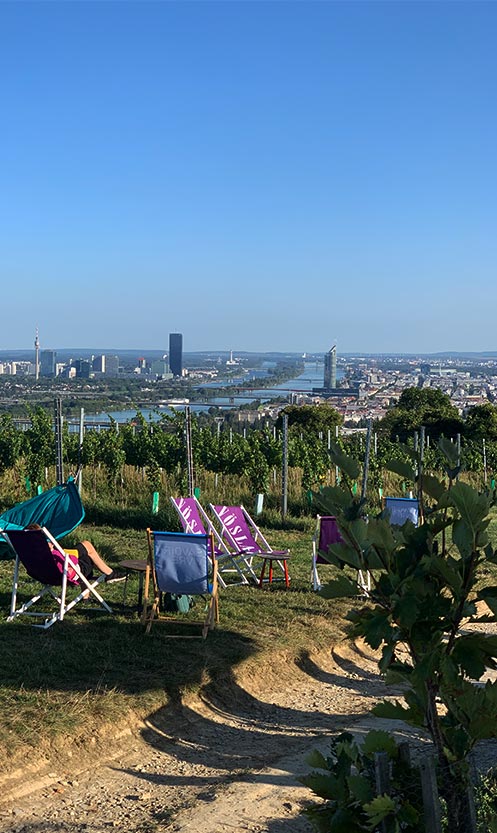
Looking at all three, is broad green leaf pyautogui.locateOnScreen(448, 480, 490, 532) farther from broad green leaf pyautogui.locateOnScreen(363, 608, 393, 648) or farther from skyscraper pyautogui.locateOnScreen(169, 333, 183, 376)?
skyscraper pyautogui.locateOnScreen(169, 333, 183, 376)

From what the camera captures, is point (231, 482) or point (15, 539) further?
point (231, 482)

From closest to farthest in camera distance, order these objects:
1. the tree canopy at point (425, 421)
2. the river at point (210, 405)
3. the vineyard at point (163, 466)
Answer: the vineyard at point (163, 466) → the river at point (210, 405) → the tree canopy at point (425, 421)

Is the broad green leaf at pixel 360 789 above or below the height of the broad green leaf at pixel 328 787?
above

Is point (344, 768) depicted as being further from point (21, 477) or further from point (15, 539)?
point (21, 477)

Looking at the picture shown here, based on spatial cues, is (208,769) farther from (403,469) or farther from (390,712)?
(403,469)

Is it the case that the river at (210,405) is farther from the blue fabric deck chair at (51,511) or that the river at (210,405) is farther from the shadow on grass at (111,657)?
the shadow on grass at (111,657)

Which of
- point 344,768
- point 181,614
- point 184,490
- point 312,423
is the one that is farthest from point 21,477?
point 312,423

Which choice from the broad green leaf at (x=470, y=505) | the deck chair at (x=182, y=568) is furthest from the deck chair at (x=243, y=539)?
the broad green leaf at (x=470, y=505)
